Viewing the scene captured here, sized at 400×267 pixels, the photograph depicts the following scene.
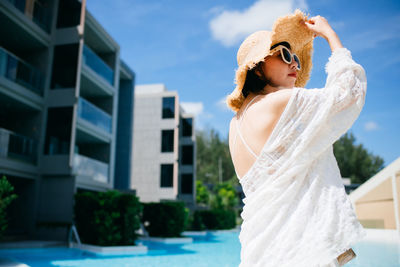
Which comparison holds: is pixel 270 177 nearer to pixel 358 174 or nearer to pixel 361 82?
pixel 361 82

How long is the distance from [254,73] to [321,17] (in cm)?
36

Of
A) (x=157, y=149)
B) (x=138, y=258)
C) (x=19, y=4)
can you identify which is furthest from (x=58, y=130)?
(x=157, y=149)

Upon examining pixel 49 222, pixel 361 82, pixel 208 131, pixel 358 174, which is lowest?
pixel 49 222

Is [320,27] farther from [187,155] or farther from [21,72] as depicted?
[187,155]

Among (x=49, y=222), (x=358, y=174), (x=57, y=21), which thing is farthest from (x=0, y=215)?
(x=358, y=174)

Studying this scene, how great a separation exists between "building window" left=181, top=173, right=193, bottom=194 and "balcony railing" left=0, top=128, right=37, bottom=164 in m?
19.7

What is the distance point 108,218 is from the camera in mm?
11953

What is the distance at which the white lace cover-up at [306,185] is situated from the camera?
1.09 metres

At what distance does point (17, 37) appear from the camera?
1469 centimetres

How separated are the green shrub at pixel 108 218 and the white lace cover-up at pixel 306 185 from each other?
11.6 m

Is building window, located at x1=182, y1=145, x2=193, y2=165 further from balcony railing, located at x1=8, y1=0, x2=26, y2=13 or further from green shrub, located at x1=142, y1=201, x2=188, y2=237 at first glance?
balcony railing, located at x1=8, y1=0, x2=26, y2=13

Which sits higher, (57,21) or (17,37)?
(57,21)

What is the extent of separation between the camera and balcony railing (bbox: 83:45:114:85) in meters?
16.7

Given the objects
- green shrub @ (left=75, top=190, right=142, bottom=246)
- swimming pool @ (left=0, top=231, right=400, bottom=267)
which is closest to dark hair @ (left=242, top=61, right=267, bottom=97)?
swimming pool @ (left=0, top=231, right=400, bottom=267)
